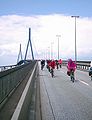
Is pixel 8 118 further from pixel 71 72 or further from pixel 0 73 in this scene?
pixel 71 72

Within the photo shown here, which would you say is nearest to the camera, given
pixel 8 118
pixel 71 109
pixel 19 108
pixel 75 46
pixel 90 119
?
pixel 8 118

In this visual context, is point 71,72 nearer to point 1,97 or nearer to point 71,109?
point 71,109

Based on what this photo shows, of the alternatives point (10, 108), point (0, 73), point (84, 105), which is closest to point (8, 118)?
point (10, 108)

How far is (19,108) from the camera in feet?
23.1

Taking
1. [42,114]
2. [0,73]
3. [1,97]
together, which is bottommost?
[42,114]

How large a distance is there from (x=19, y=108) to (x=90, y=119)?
2.76m

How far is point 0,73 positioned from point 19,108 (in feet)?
7.37

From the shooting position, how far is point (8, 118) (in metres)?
6.59

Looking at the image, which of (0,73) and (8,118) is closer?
(8,118)

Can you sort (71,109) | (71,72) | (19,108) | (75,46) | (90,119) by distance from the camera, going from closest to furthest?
(19,108)
(90,119)
(71,109)
(71,72)
(75,46)

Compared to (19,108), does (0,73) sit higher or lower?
higher

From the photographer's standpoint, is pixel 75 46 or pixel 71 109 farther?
pixel 75 46

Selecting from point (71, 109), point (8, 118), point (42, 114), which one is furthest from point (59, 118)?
point (8, 118)

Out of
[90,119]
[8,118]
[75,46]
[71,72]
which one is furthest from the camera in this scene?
[75,46]
